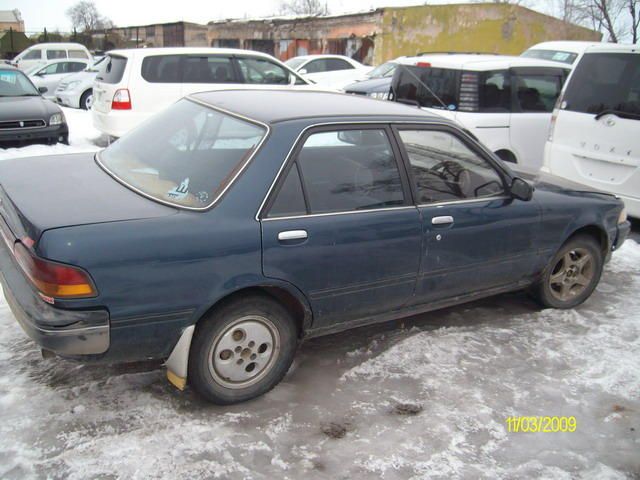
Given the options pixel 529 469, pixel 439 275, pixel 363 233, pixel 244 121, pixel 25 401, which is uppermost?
pixel 244 121

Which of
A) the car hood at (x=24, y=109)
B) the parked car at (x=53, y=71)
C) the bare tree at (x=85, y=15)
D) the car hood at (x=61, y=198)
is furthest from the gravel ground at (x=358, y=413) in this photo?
the bare tree at (x=85, y=15)

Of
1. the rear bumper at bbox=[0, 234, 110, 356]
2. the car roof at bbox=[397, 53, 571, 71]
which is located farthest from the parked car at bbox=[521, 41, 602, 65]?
the rear bumper at bbox=[0, 234, 110, 356]

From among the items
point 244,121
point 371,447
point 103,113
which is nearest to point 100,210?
point 244,121

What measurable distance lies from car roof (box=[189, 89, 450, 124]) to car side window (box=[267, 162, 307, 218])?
350mm

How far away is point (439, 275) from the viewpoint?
3.89 metres

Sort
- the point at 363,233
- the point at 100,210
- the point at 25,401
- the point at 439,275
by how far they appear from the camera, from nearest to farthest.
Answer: the point at 100,210
the point at 25,401
the point at 363,233
the point at 439,275

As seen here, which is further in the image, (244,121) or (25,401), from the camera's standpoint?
(244,121)

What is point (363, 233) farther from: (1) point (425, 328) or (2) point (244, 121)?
(1) point (425, 328)

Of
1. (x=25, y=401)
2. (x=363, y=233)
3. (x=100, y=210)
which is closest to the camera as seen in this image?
(x=100, y=210)

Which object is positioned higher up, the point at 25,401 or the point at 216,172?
the point at 216,172

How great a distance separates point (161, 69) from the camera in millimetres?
9195

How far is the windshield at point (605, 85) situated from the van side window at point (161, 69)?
19.1 ft

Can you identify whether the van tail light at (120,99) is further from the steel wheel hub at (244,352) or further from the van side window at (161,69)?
the steel wheel hub at (244,352)

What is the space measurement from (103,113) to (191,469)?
7623 mm
